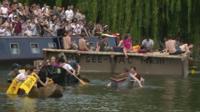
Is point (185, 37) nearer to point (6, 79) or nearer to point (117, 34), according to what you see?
point (117, 34)

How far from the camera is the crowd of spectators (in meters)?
39.3

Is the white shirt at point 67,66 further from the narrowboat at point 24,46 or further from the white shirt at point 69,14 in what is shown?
the white shirt at point 69,14

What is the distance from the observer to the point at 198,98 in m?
30.0

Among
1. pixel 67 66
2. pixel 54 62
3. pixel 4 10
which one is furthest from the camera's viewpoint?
pixel 4 10

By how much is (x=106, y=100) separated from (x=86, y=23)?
17.1m

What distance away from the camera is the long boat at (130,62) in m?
39.2

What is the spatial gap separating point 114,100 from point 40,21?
42.6ft

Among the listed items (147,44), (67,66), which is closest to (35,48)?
(147,44)

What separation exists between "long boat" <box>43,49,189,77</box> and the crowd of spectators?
4.80ft

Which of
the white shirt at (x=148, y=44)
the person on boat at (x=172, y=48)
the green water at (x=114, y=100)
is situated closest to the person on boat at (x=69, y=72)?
the green water at (x=114, y=100)

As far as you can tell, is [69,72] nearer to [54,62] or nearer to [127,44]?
[54,62]

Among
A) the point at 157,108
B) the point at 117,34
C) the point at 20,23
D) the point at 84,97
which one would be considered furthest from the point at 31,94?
the point at 117,34

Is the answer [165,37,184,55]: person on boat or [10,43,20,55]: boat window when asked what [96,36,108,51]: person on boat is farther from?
[10,43,20,55]: boat window

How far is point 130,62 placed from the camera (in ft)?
131
